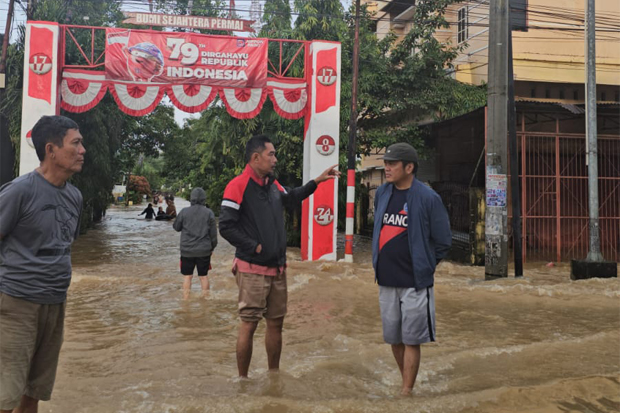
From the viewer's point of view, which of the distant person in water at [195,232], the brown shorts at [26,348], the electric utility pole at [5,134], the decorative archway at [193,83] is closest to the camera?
the brown shorts at [26,348]

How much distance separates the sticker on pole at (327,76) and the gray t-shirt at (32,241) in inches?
413

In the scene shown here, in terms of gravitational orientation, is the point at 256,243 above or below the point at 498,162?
below

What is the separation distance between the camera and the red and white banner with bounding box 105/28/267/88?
1190 cm

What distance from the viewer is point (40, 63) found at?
37.8 feet

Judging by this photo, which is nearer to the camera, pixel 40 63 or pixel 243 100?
pixel 40 63

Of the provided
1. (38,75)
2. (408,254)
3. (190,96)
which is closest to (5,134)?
(38,75)

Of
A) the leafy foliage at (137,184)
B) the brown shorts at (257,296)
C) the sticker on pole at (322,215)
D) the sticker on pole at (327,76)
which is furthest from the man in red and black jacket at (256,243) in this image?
the leafy foliage at (137,184)

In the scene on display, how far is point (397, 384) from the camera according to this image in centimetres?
413

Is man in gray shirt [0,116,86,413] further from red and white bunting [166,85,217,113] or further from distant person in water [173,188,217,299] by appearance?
red and white bunting [166,85,217,113]

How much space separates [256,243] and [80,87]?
390 inches

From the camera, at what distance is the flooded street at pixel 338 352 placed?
12.3 ft

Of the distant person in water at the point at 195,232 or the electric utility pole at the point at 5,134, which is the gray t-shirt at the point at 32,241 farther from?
the electric utility pole at the point at 5,134

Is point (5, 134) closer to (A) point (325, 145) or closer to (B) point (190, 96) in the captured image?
(B) point (190, 96)

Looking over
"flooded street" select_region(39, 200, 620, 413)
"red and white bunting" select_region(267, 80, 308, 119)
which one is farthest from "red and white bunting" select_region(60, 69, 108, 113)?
"flooded street" select_region(39, 200, 620, 413)
